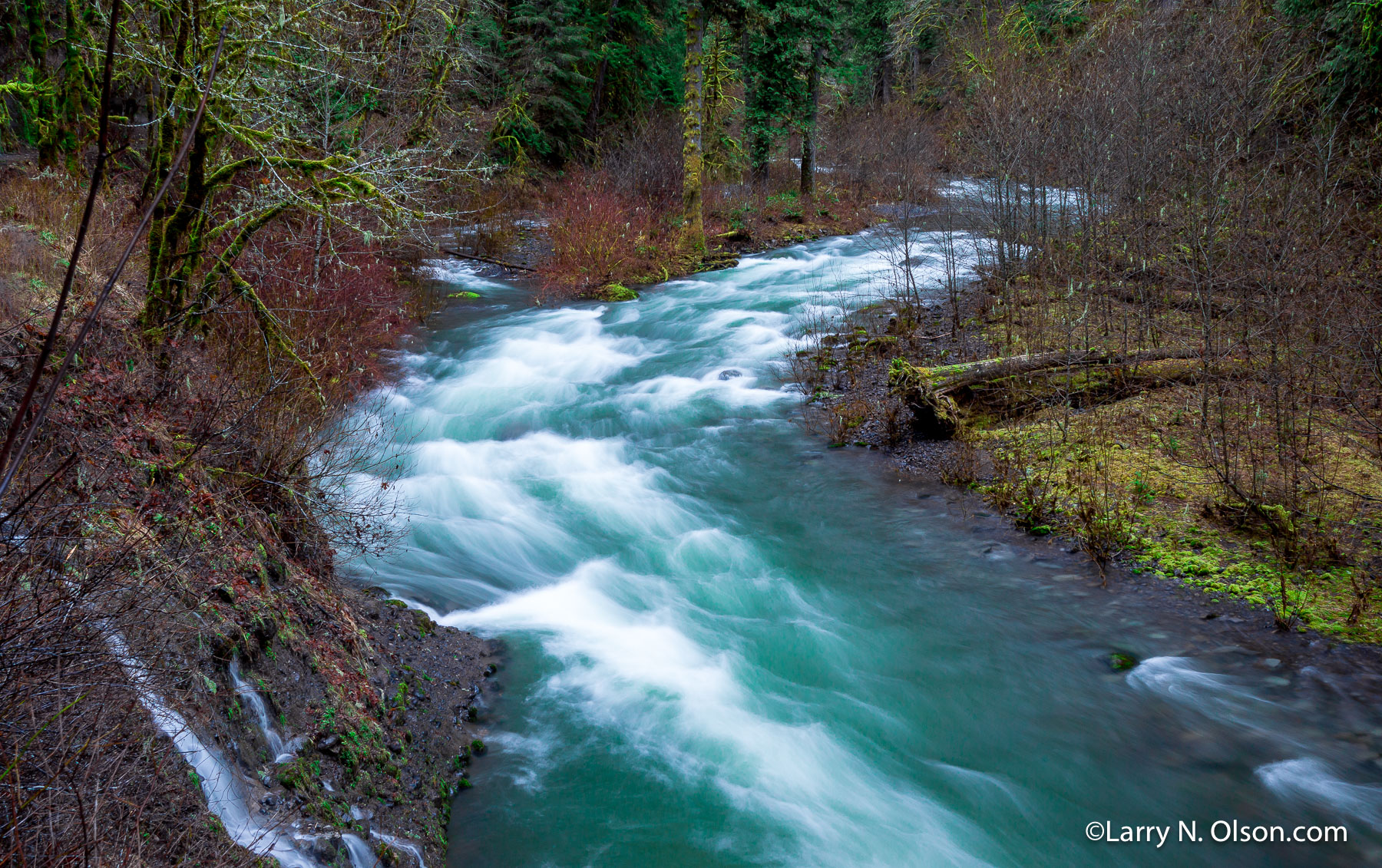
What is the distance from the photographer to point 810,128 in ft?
77.7

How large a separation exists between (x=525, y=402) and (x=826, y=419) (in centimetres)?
438

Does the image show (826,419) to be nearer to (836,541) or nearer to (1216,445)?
(836,541)

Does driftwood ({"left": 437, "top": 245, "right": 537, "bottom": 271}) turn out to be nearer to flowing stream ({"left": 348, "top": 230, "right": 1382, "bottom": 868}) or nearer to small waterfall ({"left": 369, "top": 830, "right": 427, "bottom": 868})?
flowing stream ({"left": 348, "top": 230, "right": 1382, "bottom": 868})

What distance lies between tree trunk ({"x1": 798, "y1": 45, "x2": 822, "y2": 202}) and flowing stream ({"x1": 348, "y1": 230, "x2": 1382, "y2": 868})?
16.1m

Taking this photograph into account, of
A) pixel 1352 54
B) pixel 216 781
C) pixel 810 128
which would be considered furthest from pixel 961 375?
pixel 810 128

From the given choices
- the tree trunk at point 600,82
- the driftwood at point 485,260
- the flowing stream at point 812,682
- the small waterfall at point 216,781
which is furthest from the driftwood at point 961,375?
the tree trunk at point 600,82

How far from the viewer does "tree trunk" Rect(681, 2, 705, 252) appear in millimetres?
17969

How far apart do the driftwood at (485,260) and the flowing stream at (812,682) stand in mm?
9359

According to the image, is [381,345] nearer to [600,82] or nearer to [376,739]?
[376,739]

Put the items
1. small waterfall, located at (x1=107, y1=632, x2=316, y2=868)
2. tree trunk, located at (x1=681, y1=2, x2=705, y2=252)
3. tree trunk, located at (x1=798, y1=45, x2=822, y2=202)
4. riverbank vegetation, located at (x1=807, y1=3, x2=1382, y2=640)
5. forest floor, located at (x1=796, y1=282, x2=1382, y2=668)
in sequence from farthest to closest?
1. tree trunk, located at (x1=798, y1=45, x2=822, y2=202)
2. tree trunk, located at (x1=681, y1=2, x2=705, y2=252)
3. riverbank vegetation, located at (x1=807, y1=3, x2=1382, y2=640)
4. forest floor, located at (x1=796, y1=282, x2=1382, y2=668)
5. small waterfall, located at (x1=107, y1=632, x2=316, y2=868)

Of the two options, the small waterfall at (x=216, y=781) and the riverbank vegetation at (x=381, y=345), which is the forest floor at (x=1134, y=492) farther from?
the small waterfall at (x=216, y=781)

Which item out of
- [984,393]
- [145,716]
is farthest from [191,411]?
[984,393]

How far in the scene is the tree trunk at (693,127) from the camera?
1797cm

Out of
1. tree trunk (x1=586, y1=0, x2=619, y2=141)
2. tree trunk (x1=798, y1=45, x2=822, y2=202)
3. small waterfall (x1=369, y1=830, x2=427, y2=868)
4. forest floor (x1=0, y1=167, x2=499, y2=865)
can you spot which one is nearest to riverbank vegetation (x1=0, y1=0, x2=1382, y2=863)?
forest floor (x1=0, y1=167, x2=499, y2=865)
